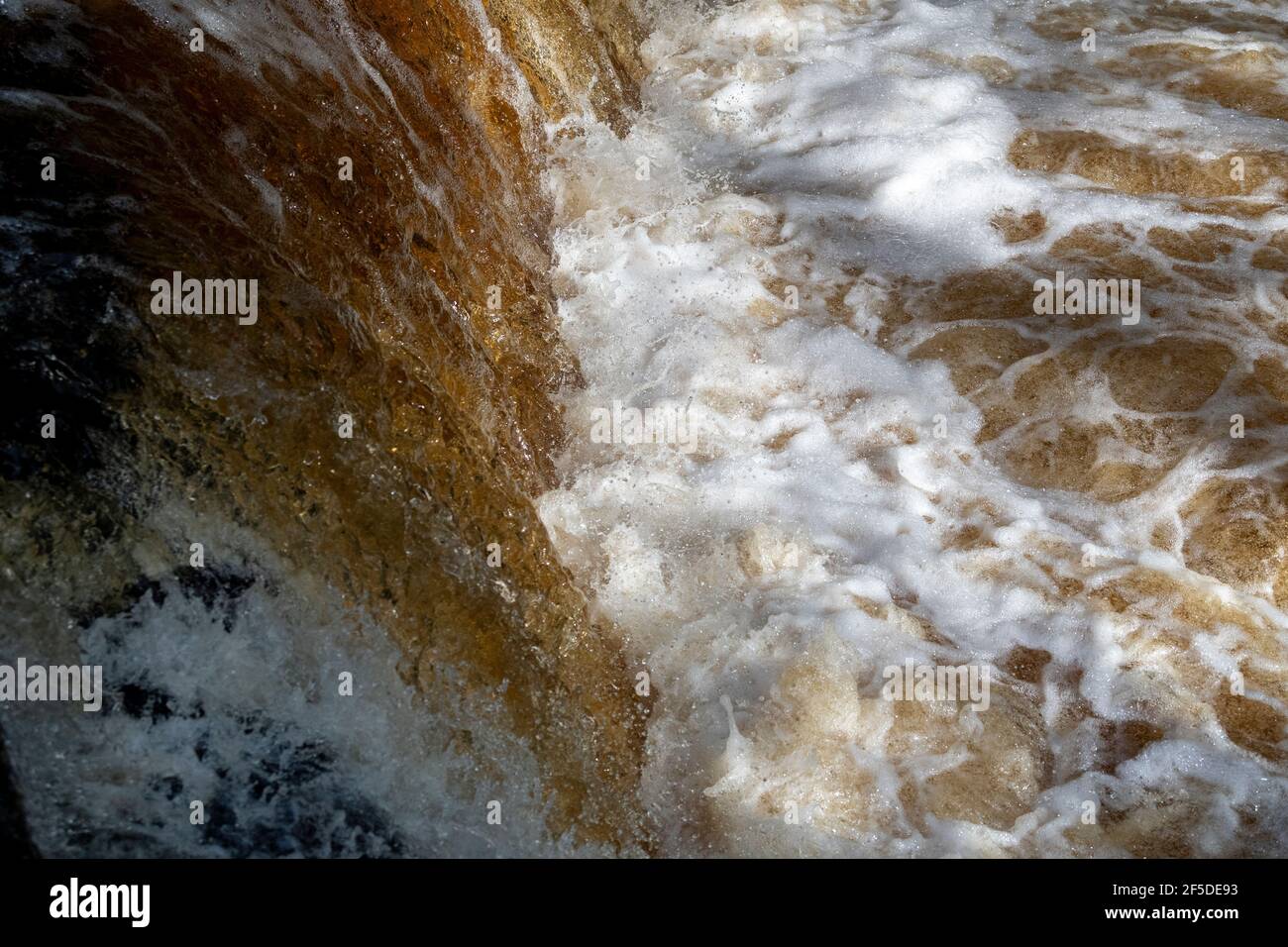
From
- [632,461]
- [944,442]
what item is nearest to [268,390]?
[632,461]

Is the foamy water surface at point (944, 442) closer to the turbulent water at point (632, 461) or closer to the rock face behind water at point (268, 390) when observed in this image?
the turbulent water at point (632, 461)

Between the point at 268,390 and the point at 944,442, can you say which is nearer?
the point at 268,390

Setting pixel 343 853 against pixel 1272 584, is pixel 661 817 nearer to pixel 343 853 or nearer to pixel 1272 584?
pixel 343 853

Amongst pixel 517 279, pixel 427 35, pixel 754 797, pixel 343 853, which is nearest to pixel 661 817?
pixel 754 797

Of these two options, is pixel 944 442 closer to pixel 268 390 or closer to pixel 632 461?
pixel 632 461

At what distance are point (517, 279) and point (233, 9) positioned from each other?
152 centimetres

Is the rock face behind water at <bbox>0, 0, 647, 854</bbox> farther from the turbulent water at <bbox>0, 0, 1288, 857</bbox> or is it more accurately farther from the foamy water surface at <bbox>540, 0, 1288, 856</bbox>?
the foamy water surface at <bbox>540, 0, 1288, 856</bbox>

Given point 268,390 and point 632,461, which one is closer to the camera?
point 268,390

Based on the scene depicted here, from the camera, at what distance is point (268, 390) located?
3094 mm

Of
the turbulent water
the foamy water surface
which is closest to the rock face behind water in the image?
the turbulent water

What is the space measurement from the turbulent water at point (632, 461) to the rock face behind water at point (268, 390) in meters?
0.01

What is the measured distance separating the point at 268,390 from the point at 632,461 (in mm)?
1797

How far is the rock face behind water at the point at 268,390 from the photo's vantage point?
282 centimetres

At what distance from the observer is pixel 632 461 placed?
4629mm
